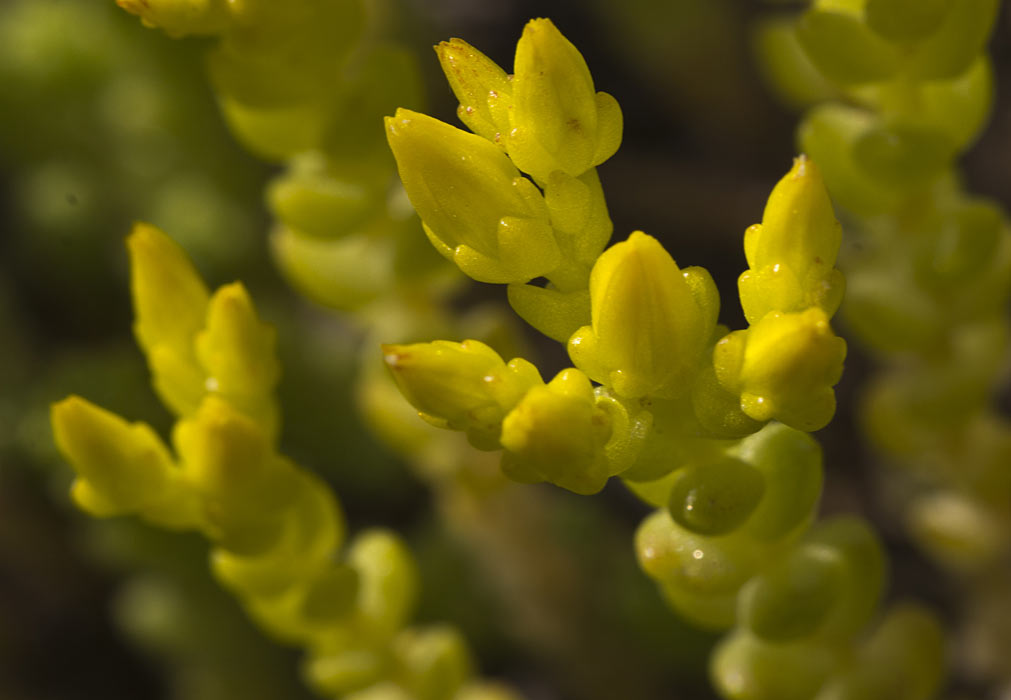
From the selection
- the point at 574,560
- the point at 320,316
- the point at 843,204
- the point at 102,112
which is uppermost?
the point at 843,204

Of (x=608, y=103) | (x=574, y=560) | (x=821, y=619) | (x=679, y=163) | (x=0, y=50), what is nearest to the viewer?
(x=608, y=103)

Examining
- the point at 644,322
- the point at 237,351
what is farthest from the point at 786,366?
the point at 237,351

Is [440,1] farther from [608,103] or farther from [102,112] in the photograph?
[608,103]

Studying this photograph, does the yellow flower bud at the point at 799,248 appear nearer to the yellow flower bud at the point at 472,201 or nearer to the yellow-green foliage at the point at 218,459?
the yellow flower bud at the point at 472,201

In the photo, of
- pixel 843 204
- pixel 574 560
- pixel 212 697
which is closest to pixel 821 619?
pixel 843 204

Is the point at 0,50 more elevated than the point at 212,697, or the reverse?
the point at 0,50

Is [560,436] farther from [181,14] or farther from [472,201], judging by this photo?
[181,14]

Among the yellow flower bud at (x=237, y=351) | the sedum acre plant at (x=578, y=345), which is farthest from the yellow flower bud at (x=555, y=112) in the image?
the yellow flower bud at (x=237, y=351)
